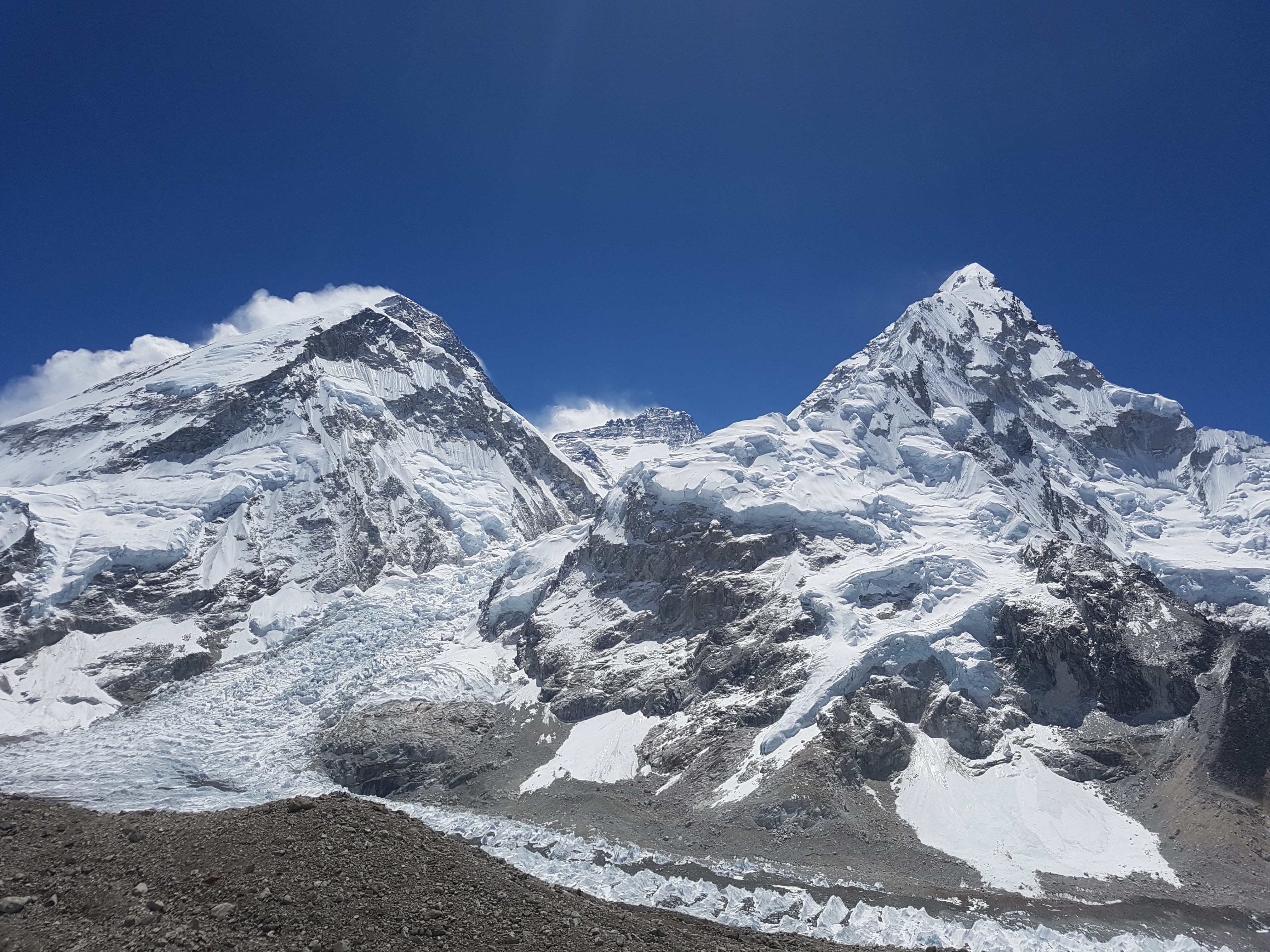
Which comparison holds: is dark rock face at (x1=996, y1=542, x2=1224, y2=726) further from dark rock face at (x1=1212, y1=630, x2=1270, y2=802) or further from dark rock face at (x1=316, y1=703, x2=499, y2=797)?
dark rock face at (x1=316, y1=703, x2=499, y2=797)

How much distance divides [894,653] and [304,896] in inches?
3121

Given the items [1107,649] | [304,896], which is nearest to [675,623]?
[1107,649]

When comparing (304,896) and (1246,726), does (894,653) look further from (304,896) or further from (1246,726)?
(304,896)

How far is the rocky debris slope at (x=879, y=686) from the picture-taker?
68812mm

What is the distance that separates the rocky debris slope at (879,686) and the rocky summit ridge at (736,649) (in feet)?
1.36

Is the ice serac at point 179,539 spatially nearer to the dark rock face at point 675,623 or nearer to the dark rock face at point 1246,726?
the dark rock face at point 675,623

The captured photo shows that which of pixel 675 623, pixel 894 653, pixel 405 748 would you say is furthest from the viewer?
pixel 675 623

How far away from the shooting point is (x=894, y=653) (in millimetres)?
90750

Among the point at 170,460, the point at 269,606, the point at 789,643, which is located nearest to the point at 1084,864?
the point at 789,643

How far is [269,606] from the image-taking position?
15125cm

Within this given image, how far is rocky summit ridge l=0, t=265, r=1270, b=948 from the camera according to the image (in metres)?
69.6

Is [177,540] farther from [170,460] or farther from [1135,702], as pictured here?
[1135,702]

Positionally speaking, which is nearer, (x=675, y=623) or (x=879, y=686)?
(x=879, y=686)

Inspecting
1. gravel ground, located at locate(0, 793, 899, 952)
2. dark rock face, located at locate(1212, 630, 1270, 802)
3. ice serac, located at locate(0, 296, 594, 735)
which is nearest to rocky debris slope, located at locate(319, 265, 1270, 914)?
dark rock face, located at locate(1212, 630, 1270, 802)
